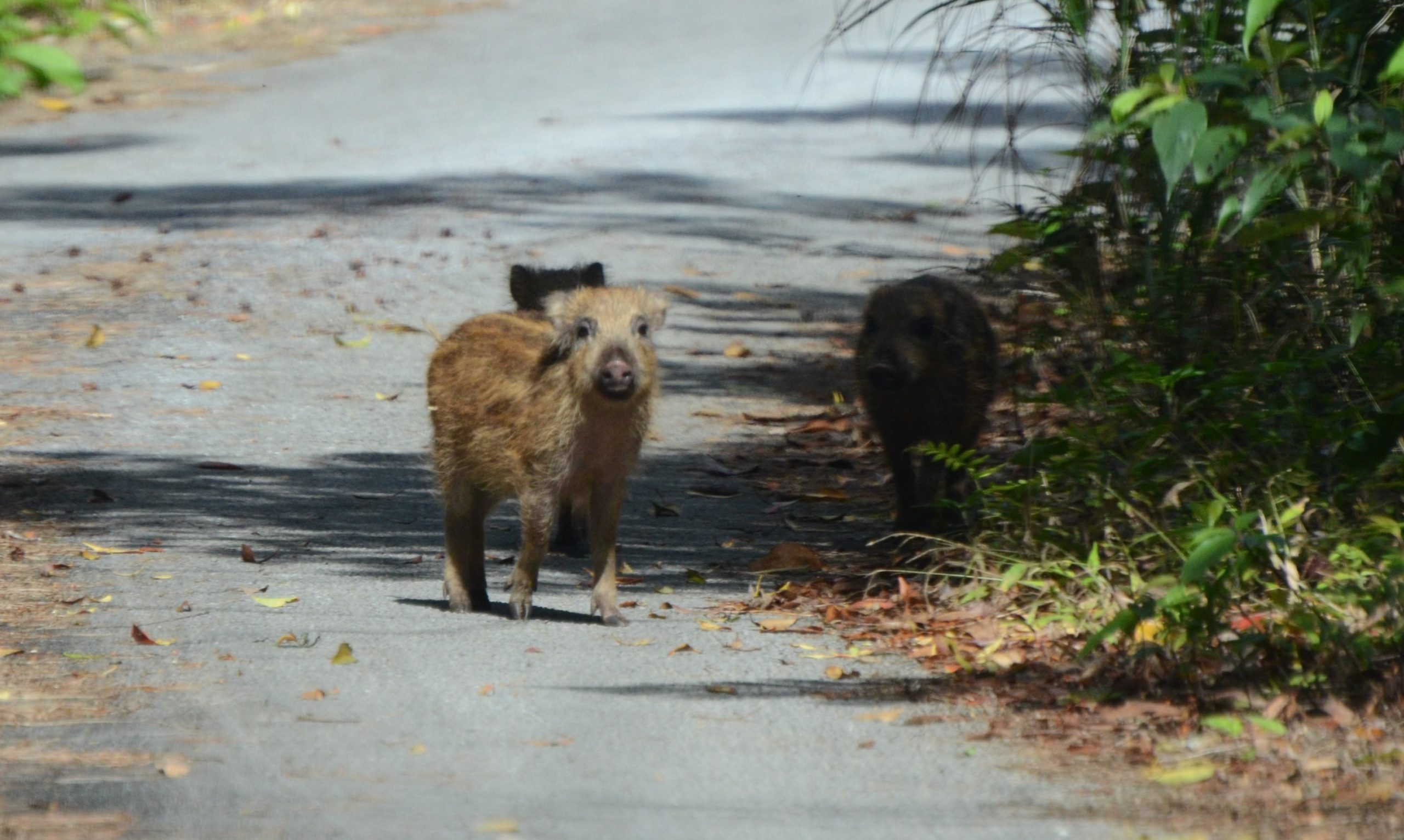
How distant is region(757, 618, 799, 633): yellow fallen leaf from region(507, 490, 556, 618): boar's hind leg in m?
0.87

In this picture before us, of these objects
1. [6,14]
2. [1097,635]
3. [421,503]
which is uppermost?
[6,14]

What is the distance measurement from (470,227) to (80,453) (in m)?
6.14

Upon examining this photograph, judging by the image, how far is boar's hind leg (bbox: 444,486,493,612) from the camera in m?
7.46

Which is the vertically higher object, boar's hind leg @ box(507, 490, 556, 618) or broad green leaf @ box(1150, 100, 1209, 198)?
broad green leaf @ box(1150, 100, 1209, 198)

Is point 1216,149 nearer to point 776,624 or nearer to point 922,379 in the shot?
point 776,624

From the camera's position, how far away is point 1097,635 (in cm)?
562

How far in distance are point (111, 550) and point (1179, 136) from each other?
487 centimetres

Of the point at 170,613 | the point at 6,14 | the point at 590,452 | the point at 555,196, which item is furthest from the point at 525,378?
the point at 555,196

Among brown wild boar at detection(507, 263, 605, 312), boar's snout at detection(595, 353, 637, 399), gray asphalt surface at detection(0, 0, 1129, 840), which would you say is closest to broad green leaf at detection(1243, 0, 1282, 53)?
gray asphalt surface at detection(0, 0, 1129, 840)

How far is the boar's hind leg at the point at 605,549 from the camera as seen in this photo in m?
7.17

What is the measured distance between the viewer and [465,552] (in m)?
7.50

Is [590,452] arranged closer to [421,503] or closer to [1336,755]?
[421,503]

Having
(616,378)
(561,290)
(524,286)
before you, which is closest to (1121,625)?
(616,378)

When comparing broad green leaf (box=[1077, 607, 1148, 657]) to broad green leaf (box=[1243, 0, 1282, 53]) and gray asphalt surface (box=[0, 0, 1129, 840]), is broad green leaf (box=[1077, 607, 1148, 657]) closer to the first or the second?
gray asphalt surface (box=[0, 0, 1129, 840])
